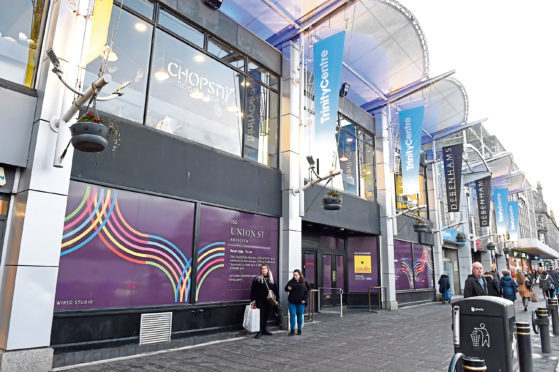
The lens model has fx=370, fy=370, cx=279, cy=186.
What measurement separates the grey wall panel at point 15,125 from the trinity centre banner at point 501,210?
33724 millimetres

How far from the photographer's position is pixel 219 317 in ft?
30.9

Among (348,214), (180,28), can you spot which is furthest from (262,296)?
(180,28)

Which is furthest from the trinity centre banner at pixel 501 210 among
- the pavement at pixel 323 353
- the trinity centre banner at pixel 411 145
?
the pavement at pixel 323 353

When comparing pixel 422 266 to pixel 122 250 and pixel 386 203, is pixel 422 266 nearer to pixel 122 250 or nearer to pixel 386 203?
pixel 386 203

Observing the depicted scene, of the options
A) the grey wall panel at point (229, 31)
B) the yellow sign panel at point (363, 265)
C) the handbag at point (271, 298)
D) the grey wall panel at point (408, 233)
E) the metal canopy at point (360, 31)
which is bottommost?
the handbag at point (271, 298)

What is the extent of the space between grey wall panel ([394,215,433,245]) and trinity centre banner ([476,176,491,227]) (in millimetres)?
7923

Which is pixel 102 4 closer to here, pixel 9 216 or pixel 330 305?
pixel 9 216

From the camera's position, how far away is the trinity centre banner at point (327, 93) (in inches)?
452

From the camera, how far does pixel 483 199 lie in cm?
2777

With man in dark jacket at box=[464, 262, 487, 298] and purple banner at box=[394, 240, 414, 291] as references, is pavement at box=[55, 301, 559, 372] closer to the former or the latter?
man in dark jacket at box=[464, 262, 487, 298]

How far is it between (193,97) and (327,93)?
13.8 feet

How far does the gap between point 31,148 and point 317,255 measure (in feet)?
38.1

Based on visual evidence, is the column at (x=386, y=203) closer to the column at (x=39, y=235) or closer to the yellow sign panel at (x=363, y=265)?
the yellow sign panel at (x=363, y=265)

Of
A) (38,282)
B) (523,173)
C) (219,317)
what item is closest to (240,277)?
(219,317)
